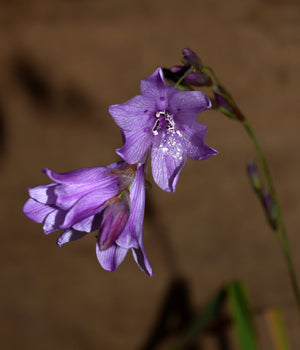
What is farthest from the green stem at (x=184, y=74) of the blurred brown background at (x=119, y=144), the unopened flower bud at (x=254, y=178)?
the blurred brown background at (x=119, y=144)

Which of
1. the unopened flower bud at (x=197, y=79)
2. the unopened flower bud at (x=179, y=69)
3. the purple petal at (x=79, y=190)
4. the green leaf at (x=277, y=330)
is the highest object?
the unopened flower bud at (x=179, y=69)

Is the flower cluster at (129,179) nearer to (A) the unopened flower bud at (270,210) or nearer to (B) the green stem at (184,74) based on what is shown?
(B) the green stem at (184,74)

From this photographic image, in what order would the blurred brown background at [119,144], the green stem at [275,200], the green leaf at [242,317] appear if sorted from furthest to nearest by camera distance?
the blurred brown background at [119,144] → the green leaf at [242,317] → the green stem at [275,200]

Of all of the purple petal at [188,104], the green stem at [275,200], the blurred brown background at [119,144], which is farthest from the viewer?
the blurred brown background at [119,144]

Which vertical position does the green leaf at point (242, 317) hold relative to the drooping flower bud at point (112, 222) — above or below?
below

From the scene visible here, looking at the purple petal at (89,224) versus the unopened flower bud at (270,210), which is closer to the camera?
the purple petal at (89,224)

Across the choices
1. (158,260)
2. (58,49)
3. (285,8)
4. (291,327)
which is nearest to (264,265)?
(291,327)

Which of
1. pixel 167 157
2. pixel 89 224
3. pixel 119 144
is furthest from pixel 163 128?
pixel 119 144

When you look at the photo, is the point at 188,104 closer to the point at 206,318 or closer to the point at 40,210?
the point at 40,210
